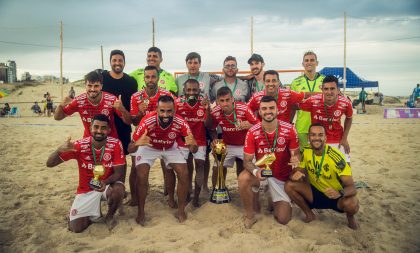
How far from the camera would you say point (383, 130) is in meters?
12.4

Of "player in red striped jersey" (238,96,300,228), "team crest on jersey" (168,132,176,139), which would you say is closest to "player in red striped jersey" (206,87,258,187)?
"player in red striped jersey" (238,96,300,228)

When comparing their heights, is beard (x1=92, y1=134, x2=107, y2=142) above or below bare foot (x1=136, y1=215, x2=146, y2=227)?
above

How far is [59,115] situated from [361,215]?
4.51 m

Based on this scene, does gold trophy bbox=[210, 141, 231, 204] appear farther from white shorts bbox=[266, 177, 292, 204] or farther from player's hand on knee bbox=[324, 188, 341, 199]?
player's hand on knee bbox=[324, 188, 341, 199]

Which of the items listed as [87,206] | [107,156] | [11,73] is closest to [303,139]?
[107,156]

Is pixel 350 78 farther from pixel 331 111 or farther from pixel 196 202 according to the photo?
pixel 196 202

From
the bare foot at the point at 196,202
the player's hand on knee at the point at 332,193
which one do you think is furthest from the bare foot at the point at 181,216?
the player's hand on knee at the point at 332,193

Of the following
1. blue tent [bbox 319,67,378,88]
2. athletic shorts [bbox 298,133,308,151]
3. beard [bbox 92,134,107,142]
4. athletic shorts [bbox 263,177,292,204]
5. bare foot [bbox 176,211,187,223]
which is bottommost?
bare foot [bbox 176,211,187,223]

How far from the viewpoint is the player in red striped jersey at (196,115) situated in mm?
4934

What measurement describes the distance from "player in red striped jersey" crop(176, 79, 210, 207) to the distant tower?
174ft

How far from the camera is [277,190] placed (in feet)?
14.5

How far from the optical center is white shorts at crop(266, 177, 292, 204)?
4.39 m

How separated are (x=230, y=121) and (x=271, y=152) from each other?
3.01 ft

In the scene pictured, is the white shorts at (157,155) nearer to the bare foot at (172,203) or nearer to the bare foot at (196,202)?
the bare foot at (172,203)
